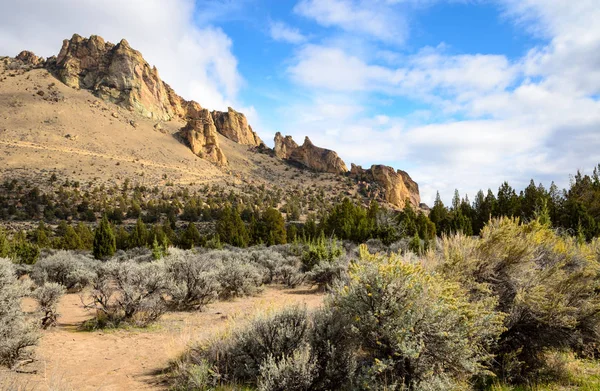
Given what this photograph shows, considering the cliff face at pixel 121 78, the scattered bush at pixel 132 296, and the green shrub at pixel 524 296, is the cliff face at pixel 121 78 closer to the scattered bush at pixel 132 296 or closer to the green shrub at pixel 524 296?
the scattered bush at pixel 132 296

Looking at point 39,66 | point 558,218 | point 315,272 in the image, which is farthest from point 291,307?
point 39,66

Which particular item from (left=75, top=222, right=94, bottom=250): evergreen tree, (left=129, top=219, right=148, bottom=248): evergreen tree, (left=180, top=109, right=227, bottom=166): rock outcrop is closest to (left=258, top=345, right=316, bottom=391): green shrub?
(left=129, top=219, right=148, bottom=248): evergreen tree

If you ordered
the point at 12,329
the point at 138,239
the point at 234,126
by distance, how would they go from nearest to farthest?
the point at 12,329 → the point at 138,239 → the point at 234,126

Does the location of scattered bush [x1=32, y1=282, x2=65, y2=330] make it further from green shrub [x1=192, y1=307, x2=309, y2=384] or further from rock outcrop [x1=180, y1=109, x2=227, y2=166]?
rock outcrop [x1=180, y1=109, x2=227, y2=166]

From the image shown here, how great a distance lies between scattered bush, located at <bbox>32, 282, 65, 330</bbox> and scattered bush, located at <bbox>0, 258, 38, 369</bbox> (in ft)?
7.98

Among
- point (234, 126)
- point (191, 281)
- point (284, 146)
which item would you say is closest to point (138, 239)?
point (191, 281)

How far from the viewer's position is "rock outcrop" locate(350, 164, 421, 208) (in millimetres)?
99250

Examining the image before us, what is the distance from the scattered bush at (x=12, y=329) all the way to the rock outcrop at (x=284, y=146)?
114m

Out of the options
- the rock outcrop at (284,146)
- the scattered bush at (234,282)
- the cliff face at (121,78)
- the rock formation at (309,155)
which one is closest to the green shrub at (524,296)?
the scattered bush at (234,282)

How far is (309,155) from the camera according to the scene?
385ft

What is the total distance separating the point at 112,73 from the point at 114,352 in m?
116

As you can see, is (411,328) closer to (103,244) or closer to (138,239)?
(103,244)

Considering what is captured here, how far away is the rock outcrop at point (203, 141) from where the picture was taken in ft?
308

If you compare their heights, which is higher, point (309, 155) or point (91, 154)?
point (309, 155)
